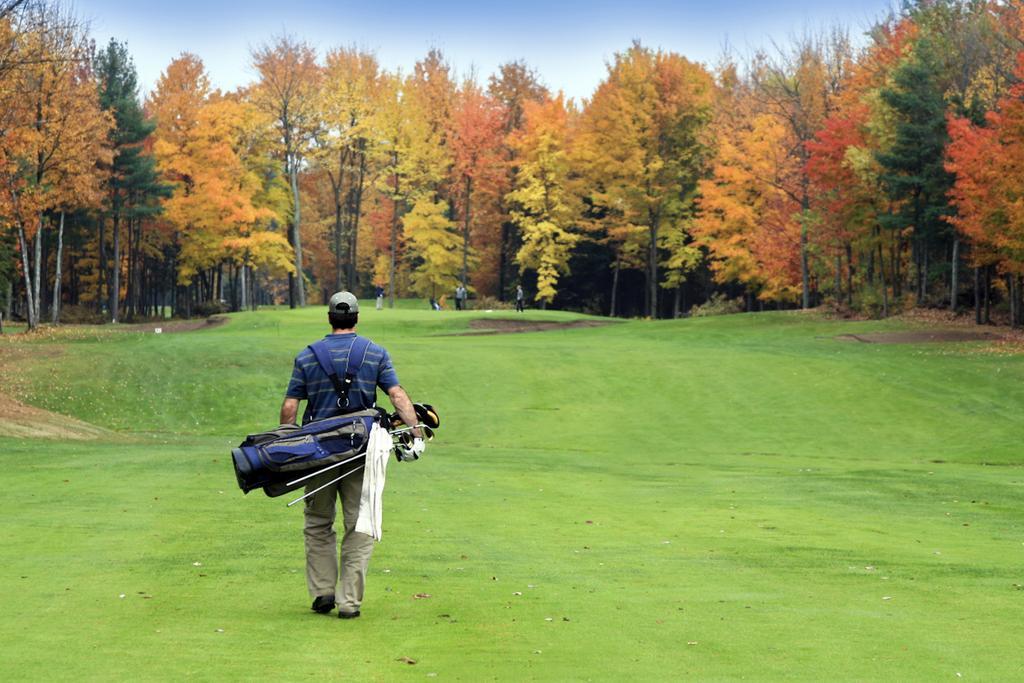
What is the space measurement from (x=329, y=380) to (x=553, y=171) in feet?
229

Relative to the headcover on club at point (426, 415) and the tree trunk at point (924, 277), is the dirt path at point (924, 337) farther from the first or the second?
the headcover on club at point (426, 415)

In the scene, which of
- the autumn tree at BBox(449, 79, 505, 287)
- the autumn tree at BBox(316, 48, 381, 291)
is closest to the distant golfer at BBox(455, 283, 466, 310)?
the autumn tree at BBox(449, 79, 505, 287)

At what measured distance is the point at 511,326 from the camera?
6194 cm

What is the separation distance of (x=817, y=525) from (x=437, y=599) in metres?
6.81

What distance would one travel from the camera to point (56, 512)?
14430 mm

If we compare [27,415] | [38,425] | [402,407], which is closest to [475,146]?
[27,415]

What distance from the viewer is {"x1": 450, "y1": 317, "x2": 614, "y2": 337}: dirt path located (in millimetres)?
59375

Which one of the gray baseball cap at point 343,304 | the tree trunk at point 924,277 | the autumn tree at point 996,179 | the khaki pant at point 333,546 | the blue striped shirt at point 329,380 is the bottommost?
the khaki pant at point 333,546

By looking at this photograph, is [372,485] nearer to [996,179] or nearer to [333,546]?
[333,546]

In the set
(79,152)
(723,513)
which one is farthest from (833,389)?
(79,152)

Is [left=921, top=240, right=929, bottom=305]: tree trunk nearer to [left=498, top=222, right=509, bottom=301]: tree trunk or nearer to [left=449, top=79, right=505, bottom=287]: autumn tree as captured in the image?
[left=449, top=79, right=505, bottom=287]: autumn tree

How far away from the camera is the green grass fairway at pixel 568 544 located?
8.09 meters

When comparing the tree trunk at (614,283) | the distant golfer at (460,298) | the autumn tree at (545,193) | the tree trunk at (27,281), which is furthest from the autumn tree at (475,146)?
the tree trunk at (27,281)

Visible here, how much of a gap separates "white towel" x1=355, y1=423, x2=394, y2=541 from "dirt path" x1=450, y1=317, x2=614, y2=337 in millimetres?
48561
